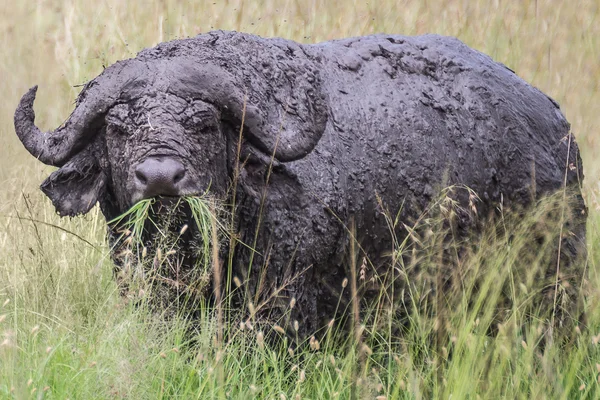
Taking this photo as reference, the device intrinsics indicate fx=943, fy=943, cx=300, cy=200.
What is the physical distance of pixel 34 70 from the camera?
748 centimetres

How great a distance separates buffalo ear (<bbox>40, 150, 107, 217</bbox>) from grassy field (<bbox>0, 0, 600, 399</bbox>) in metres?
0.25

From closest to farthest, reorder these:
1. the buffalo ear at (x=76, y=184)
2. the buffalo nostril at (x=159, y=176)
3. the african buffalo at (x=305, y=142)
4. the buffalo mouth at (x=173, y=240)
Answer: the buffalo nostril at (x=159, y=176) < the buffalo mouth at (x=173, y=240) < the african buffalo at (x=305, y=142) < the buffalo ear at (x=76, y=184)

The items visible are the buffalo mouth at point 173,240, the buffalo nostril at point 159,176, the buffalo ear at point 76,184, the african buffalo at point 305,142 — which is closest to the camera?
the buffalo nostril at point 159,176

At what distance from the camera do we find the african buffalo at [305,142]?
3.74 metres

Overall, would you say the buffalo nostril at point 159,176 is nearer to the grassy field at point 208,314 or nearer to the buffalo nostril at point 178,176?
the buffalo nostril at point 178,176

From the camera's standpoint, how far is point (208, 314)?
379 centimetres

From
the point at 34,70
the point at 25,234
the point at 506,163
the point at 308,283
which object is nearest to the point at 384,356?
the point at 308,283

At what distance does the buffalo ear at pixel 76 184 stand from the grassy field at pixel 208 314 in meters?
0.25

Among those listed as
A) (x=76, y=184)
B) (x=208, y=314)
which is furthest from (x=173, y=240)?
(x=76, y=184)

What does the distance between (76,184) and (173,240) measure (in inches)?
23.8

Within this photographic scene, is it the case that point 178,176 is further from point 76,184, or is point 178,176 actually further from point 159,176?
point 76,184

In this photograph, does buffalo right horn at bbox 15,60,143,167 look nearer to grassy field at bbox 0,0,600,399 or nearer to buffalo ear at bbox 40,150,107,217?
buffalo ear at bbox 40,150,107,217

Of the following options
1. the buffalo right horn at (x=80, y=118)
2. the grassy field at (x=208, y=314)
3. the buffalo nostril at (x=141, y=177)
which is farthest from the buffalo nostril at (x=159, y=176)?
the buffalo right horn at (x=80, y=118)

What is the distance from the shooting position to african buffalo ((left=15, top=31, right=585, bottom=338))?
3.74 metres
